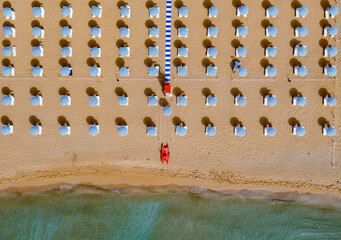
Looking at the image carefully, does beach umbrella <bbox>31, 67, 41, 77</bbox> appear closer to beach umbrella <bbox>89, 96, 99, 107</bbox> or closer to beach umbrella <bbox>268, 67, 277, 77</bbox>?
beach umbrella <bbox>89, 96, 99, 107</bbox>

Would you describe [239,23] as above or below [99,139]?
above

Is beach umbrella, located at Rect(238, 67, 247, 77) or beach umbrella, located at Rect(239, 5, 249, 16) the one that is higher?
beach umbrella, located at Rect(239, 5, 249, 16)

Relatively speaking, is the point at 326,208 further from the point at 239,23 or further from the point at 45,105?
the point at 45,105

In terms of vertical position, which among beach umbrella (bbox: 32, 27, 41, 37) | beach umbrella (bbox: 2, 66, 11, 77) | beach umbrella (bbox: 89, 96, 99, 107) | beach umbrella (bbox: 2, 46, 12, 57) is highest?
beach umbrella (bbox: 32, 27, 41, 37)

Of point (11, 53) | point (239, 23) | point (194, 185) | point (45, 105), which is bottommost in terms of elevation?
point (194, 185)

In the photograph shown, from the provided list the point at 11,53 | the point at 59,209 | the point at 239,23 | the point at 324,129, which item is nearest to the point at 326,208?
the point at 324,129

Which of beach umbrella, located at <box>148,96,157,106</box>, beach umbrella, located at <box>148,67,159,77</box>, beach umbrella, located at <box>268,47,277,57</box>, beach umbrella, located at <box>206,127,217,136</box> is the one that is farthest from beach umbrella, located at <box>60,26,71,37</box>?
beach umbrella, located at <box>268,47,277,57</box>
